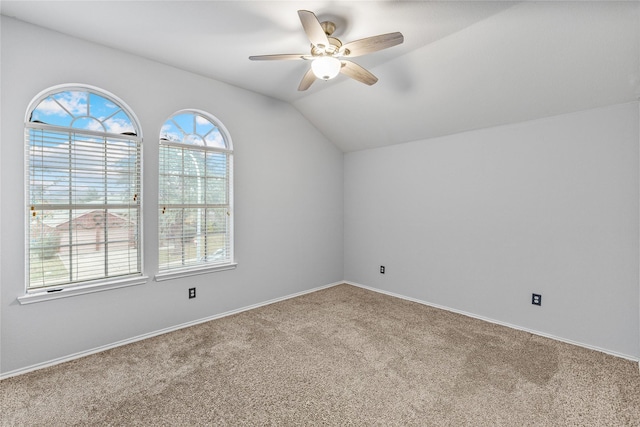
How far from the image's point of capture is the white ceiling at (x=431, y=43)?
208cm

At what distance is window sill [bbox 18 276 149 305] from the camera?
2291 mm

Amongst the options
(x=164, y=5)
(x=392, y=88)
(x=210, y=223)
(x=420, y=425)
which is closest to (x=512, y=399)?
(x=420, y=425)

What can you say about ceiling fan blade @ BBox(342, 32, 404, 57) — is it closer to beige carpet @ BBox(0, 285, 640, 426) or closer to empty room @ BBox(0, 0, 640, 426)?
empty room @ BBox(0, 0, 640, 426)

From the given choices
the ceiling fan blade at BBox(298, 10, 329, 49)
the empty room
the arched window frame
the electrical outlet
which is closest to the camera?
the ceiling fan blade at BBox(298, 10, 329, 49)

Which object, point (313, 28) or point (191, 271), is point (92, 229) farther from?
point (313, 28)

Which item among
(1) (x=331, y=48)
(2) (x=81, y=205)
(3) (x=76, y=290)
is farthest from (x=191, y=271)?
(1) (x=331, y=48)

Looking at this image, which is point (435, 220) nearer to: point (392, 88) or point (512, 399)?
point (392, 88)

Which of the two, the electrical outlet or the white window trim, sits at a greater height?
the white window trim

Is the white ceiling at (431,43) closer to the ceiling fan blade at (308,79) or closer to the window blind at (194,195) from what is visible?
the ceiling fan blade at (308,79)

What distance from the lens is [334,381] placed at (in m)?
2.17

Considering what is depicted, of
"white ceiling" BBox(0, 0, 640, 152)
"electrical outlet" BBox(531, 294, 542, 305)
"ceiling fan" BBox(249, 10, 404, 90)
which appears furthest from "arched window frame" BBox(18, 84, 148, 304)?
"electrical outlet" BBox(531, 294, 542, 305)

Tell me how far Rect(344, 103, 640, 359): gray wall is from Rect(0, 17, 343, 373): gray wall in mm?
981

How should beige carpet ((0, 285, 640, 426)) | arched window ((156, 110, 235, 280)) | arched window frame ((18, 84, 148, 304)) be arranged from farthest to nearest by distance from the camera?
arched window ((156, 110, 235, 280)) < arched window frame ((18, 84, 148, 304)) < beige carpet ((0, 285, 640, 426))

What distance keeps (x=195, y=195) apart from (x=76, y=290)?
1.32m
